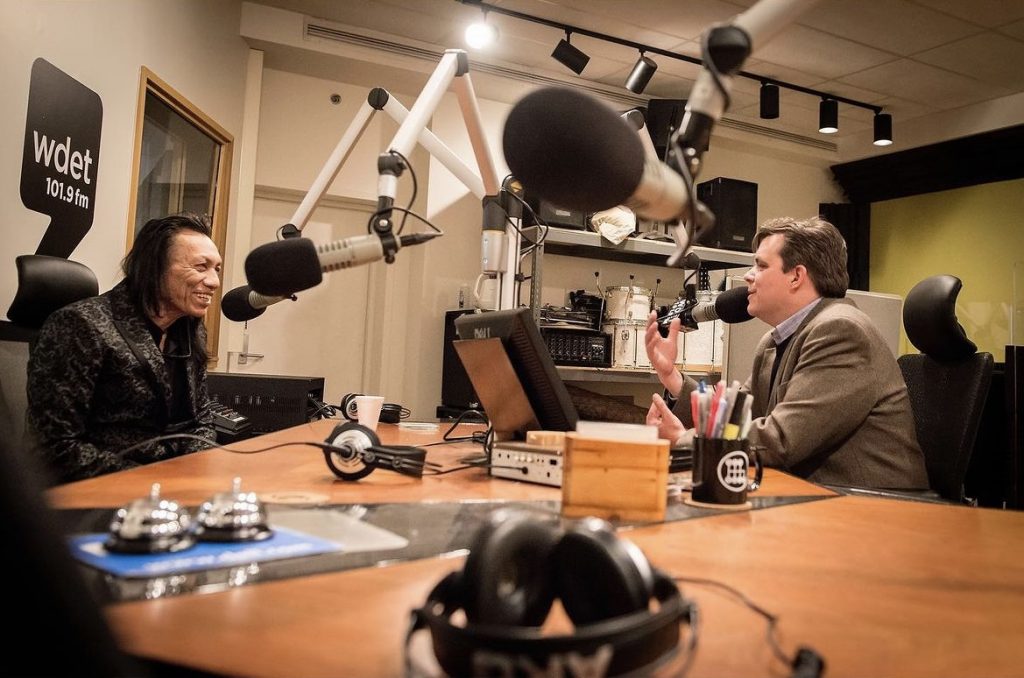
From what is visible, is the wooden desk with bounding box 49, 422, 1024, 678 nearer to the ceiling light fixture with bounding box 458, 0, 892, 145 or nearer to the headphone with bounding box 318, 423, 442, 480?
the headphone with bounding box 318, 423, 442, 480

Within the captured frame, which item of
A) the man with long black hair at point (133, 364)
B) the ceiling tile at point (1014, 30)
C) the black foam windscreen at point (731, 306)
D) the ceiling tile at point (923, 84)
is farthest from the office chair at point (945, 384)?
the ceiling tile at point (923, 84)

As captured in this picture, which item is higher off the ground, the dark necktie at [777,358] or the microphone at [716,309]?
the microphone at [716,309]

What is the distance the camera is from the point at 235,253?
430 cm

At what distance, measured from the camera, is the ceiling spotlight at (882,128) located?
16.7ft

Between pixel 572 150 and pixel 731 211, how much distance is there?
449 centimetres

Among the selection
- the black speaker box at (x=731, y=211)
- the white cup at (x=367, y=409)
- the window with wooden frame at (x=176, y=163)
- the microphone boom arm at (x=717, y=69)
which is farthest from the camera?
the black speaker box at (x=731, y=211)

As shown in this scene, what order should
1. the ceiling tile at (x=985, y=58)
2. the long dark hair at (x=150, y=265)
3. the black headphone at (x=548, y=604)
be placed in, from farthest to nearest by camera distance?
the ceiling tile at (x=985, y=58) < the long dark hair at (x=150, y=265) < the black headphone at (x=548, y=604)

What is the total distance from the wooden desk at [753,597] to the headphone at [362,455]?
0.27 feet

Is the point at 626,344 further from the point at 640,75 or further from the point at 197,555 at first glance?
the point at 197,555

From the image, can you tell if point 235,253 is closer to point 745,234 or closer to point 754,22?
point 745,234

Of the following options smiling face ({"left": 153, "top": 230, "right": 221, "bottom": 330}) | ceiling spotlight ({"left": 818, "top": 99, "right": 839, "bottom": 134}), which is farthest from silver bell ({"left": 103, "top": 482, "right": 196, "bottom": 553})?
ceiling spotlight ({"left": 818, "top": 99, "right": 839, "bottom": 134})

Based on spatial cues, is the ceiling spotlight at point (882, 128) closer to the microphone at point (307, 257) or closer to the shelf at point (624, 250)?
the shelf at point (624, 250)

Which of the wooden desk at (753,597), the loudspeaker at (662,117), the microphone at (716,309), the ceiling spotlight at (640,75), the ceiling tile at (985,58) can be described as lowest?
the wooden desk at (753,597)

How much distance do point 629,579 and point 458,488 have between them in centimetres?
70
